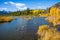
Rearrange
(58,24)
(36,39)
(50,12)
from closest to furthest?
(36,39)
(58,24)
(50,12)

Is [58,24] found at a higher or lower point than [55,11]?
lower

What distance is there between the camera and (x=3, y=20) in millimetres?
22500

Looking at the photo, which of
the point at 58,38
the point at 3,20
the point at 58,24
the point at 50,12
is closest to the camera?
the point at 58,38

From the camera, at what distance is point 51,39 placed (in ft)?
26.1

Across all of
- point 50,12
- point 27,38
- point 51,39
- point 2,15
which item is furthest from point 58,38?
point 2,15

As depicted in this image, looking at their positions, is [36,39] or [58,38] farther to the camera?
[36,39]

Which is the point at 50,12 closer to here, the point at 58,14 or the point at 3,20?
the point at 58,14

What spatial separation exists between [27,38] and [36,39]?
0.84 m

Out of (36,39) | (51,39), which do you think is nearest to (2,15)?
(36,39)

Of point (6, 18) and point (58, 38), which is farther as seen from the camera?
point (6, 18)

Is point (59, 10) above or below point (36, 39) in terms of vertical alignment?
above

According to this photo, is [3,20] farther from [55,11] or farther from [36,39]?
[36,39]

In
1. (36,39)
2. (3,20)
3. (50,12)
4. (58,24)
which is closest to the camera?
(36,39)

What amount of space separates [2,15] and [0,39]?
44.4 feet
